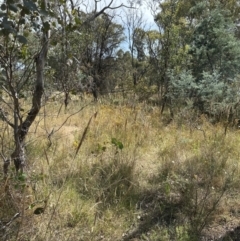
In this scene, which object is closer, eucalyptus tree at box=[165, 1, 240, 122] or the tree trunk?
the tree trunk

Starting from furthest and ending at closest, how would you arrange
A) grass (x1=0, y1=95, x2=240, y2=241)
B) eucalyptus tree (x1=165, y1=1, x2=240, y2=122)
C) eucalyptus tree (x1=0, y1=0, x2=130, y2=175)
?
1. eucalyptus tree (x1=165, y1=1, x2=240, y2=122)
2. grass (x1=0, y1=95, x2=240, y2=241)
3. eucalyptus tree (x1=0, y1=0, x2=130, y2=175)

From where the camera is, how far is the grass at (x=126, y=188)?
207cm

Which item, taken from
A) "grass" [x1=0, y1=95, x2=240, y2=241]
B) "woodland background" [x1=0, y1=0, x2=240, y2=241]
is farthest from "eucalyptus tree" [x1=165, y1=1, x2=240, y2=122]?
"grass" [x1=0, y1=95, x2=240, y2=241]

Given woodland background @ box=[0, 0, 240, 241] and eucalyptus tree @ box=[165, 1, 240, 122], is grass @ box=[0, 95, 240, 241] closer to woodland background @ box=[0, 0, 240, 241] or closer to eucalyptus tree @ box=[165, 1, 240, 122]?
woodland background @ box=[0, 0, 240, 241]

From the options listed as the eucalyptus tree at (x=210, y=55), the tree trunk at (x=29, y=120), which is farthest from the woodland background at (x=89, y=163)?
the eucalyptus tree at (x=210, y=55)

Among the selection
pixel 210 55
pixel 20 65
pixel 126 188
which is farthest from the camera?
pixel 210 55

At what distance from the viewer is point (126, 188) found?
2.64 metres

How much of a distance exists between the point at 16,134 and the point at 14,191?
0.40 meters

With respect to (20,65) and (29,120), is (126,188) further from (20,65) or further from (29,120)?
Answer: (20,65)

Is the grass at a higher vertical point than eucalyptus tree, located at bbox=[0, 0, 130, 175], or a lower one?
lower

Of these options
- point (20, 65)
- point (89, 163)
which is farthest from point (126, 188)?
point (20, 65)

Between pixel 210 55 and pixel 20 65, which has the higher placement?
pixel 210 55

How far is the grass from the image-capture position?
2074 millimetres

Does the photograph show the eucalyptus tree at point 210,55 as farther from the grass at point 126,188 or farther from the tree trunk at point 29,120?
the tree trunk at point 29,120
